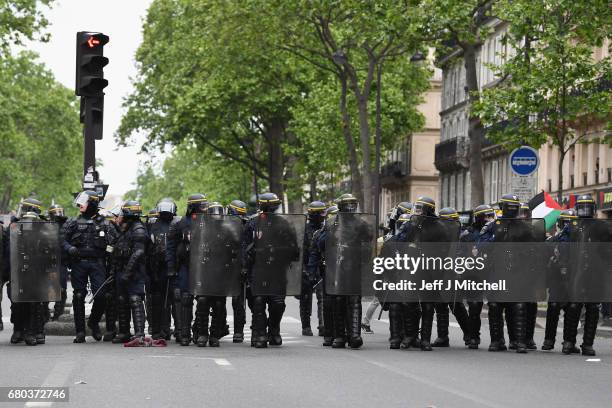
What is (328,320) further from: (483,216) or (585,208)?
(585,208)

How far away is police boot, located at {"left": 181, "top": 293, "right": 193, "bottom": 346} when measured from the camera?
62.3ft

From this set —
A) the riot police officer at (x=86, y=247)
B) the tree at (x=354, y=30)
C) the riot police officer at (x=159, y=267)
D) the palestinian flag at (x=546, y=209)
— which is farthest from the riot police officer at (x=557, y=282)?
the tree at (x=354, y=30)

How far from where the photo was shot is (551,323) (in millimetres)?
19703

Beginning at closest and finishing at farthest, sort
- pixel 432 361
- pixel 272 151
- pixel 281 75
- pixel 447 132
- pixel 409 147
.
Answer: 1. pixel 432 361
2. pixel 281 75
3. pixel 272 151
4. pixel 447 132
5. pixel 409 147

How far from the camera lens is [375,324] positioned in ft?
84.7

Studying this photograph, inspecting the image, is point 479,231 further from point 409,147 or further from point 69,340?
point 409,147

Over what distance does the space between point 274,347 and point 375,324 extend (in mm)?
6903

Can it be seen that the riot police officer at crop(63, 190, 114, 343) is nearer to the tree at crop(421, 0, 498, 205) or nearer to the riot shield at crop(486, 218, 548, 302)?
the riot shield at crop(486, 218, 548, 302)

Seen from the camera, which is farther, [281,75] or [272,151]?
[272,151]

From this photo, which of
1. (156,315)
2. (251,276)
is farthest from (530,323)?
(156,315)

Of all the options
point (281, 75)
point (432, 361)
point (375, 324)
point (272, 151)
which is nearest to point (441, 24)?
point (375, 324)

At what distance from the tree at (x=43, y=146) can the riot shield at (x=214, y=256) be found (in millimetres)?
68808

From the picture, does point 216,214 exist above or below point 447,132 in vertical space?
below

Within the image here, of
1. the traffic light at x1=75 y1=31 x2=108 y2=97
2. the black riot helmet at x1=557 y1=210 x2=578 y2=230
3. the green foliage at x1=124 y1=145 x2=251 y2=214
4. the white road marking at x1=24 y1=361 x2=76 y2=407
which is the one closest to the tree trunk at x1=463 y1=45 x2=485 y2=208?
the black riot helmet at x1=557 y1=210 x2=578 y2=230
